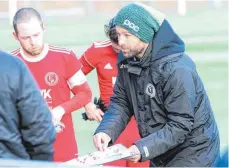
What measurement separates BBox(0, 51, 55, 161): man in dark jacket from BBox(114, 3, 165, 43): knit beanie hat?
3.02 feet

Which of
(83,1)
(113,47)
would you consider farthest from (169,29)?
(83,1)

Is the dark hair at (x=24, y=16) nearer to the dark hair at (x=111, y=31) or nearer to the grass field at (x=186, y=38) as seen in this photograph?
the dark hair at (x=111, y=31)

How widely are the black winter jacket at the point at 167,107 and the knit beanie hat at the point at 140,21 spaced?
0.15ft

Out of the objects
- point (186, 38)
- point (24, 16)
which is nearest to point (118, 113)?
point (24, 16)

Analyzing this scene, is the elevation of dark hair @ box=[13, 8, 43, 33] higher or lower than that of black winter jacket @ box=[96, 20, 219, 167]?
higher

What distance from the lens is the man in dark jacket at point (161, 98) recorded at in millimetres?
4344

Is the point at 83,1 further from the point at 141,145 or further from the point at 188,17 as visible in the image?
the point at 141,145

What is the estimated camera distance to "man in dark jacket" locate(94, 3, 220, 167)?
434cm

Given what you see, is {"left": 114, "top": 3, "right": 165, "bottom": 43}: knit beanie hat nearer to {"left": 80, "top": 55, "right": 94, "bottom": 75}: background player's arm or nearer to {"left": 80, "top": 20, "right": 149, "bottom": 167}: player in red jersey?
{"left": 80, "top": 20, "right": 149, "bottom": 167}: player in red jersey

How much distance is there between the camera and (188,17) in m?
27.6

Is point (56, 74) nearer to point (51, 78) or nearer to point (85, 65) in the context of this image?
point (51, 78)

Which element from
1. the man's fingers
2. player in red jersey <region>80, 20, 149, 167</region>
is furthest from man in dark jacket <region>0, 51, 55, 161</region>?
player in red jersey <region>80, 20, 149, 167</region>

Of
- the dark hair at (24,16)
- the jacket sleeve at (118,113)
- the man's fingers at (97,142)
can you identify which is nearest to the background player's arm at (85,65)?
the dark hair at (24,16)

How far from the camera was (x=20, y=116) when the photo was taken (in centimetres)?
367
